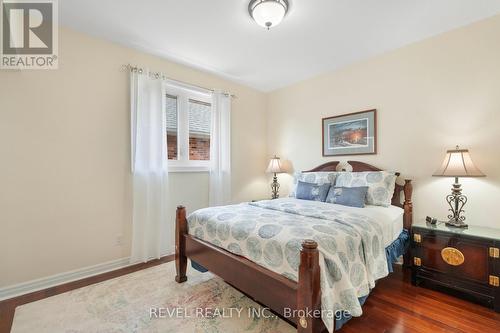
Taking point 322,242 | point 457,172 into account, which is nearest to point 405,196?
point 457,172

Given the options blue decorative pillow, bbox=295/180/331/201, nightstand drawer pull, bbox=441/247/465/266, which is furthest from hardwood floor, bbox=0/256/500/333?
blue decorative pillow, bbox=295/180/331/201

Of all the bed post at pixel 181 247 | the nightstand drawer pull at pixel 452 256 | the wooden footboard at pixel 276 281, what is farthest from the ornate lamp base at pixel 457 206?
the bed post at pixel 181 247

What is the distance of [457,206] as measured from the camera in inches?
89.6

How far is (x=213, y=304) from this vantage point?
1.94 metres

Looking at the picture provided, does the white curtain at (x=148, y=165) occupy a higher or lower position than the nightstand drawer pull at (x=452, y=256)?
higher

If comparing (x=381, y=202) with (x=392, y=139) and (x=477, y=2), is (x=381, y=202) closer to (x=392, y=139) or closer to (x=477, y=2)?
(x=392, y=139)

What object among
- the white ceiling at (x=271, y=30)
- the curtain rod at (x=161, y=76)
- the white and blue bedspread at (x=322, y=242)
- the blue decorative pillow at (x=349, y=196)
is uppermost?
the white ceiling at (x=271, y=30)

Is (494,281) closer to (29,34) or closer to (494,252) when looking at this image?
(494,252)

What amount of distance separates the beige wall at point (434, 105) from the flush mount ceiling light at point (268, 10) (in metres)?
1.64

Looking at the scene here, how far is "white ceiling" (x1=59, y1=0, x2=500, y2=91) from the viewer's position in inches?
82.0

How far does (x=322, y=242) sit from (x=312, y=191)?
61.4 inches

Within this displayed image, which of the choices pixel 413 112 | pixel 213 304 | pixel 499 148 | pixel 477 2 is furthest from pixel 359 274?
pixel 477 2

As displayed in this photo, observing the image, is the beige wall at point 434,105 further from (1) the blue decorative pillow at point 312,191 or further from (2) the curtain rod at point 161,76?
(2) the curtain rod at point 161,76

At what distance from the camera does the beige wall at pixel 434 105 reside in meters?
2.23
